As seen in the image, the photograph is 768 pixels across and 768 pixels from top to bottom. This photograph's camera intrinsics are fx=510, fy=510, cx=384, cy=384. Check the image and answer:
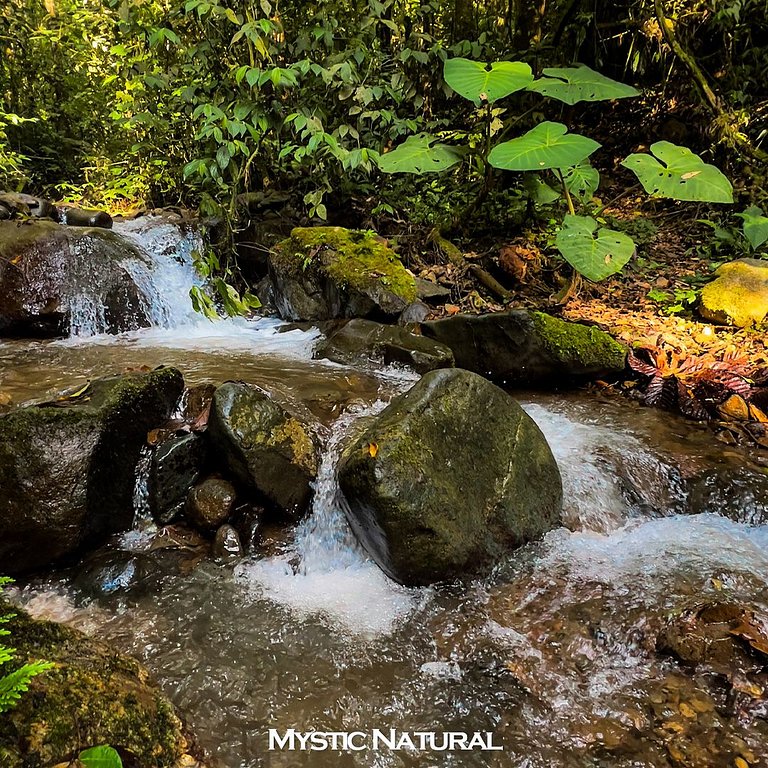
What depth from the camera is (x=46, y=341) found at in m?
5.55

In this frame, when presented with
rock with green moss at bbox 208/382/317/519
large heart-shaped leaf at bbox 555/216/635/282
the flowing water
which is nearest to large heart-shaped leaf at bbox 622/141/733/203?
large heart-shaped leaf at bbox 555/216/635/282

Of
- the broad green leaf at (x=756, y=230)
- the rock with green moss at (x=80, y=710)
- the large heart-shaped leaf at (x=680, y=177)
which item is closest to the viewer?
the rock with green moss at (x=80, y=710)

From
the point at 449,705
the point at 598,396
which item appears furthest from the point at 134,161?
the point at 449,705

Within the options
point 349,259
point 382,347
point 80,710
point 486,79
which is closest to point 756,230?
point 486,79

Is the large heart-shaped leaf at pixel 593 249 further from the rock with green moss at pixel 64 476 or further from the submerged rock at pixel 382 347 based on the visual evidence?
the rock with green moss at pixel 64 476

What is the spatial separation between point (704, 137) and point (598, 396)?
5055 mm

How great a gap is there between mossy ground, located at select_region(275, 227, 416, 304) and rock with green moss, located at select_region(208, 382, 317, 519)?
2655 mm

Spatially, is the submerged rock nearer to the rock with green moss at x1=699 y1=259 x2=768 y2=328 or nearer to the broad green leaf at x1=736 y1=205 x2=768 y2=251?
the rock with green moss at x1=699 y1=259 x2=768 y2=328

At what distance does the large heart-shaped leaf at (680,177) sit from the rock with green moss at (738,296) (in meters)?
1.14

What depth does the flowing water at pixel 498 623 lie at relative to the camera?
201 cm

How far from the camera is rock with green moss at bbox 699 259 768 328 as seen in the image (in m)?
4.86

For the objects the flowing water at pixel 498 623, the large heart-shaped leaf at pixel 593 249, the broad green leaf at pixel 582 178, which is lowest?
the flowing water at pixel 498 623

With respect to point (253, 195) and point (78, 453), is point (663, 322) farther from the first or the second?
point (253, 195)

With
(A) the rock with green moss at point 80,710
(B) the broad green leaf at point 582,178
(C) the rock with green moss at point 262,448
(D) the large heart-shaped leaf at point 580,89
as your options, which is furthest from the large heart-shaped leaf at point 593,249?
(A) the rock with green moss at point 80,710
